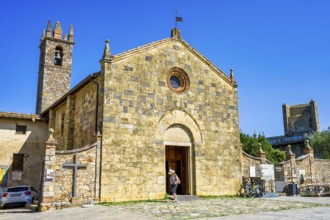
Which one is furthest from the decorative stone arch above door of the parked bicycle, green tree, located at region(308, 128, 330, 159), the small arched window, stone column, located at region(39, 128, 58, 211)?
green tree, located at region(308, 128, 330, 159)

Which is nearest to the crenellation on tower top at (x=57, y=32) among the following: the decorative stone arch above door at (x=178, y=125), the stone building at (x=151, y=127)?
the stone building at (x=151, y=127)

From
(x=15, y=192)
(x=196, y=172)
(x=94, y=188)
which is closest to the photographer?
(x=94, y=188)

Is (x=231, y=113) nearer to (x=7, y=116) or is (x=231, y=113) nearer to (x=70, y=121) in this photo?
(x=70, y=121)

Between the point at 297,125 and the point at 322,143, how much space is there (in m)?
15.2

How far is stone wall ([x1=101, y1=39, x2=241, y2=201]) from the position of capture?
624 inches

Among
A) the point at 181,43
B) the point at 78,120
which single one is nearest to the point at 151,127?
the point at 78,120

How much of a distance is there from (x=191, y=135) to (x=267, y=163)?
614 cm

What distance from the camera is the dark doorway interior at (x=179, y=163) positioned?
18.4 m

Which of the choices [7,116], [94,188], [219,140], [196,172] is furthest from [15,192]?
[219,140]

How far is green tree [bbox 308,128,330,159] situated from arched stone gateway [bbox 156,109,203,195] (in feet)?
86.5

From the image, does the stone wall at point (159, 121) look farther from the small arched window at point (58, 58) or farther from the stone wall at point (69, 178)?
the small arched window at point (58, 58)

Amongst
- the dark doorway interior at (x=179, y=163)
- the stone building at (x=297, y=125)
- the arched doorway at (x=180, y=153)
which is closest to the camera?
the arched doorway at (x=180, y=153)

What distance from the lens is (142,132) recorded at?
16750 millimetres

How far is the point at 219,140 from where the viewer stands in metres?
19.5
